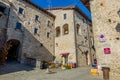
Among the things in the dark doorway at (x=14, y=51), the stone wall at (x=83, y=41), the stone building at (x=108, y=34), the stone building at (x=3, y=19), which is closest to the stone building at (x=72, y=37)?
the stone wall at (x=83, y=41)

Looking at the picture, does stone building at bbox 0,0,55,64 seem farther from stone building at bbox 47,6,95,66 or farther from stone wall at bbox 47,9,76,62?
stone building at bbox 47,6,95,66

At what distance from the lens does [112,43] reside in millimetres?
10539

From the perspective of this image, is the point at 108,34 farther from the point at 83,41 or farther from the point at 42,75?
the point at 83,41

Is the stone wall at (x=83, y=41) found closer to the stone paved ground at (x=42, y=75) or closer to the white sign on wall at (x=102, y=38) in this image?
the stone paved ground at (x=42, y=75)

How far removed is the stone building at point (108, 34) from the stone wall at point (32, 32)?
44.8 ft

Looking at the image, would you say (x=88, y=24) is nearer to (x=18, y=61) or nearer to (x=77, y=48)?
(x=77, y=48)

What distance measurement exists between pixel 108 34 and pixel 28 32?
15619mm

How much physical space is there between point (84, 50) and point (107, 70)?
1774 centimetres

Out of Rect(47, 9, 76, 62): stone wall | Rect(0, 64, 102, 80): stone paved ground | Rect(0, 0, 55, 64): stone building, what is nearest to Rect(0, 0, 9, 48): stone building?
Rect(0, 0, 55, 64): stone building

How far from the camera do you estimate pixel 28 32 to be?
23.6m

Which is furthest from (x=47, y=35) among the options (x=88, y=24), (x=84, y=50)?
(x=88, y=24)

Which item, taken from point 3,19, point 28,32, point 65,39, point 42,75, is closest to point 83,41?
point 65,39

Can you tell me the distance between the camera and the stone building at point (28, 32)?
21.6 m

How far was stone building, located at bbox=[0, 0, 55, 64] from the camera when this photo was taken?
21.6m
